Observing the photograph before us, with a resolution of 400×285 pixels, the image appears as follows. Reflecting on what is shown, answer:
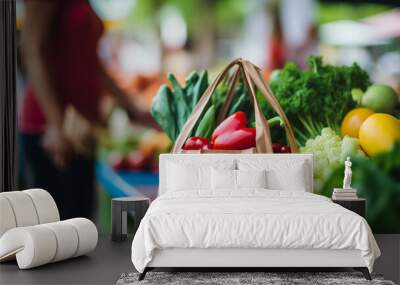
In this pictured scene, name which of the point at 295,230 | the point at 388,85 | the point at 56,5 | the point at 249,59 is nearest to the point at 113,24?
the point at 56,5

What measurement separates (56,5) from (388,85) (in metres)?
3.93

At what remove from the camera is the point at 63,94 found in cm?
812

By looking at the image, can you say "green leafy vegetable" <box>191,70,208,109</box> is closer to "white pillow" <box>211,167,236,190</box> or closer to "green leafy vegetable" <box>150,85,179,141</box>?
"green leafy vegetable" <box>150,85,179,141</box>

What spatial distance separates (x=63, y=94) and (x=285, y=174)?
2.77m

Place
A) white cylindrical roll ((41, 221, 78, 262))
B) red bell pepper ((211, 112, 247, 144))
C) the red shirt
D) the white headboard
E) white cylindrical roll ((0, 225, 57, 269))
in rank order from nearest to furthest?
white cylindrical roll ((0, 225, 57, 269)), white cylindrical roll ((41, 221, 78, 262)), the white headboard, red bell pepper ((211, 112, 247, 144)), the red shirt

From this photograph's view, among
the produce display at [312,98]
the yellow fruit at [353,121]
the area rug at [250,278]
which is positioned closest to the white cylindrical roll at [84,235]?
the area rug at [250,278]

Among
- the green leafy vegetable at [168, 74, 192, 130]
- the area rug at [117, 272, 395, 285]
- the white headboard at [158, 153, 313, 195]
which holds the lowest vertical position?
the area rug at [117, 272, 395, 285]

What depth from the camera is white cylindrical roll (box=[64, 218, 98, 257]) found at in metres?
6.21

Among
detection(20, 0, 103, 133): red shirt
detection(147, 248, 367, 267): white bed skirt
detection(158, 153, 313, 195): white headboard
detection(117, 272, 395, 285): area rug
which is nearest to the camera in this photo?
detection(117, 272, 395, 285): area rug

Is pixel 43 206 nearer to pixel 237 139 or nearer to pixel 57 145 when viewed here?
pixel 57 145

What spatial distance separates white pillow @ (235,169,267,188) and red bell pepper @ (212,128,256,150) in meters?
0.67

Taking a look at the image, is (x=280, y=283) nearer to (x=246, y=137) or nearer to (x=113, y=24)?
(x=246, y=137)

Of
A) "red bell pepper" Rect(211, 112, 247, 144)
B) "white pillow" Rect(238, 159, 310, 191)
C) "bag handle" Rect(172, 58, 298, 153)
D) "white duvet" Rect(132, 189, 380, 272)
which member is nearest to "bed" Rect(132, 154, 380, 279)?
"white duvet" Rect(132, 189, 380, 272)

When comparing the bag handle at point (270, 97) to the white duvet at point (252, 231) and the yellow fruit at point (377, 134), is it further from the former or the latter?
the white duvet at point (252, 231)
